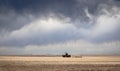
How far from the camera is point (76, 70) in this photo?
4353 cm

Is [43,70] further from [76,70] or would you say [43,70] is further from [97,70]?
[97,70]

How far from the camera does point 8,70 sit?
142ft

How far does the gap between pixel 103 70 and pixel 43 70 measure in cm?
926

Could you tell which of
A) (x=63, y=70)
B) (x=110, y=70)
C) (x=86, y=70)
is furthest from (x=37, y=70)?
(x=110, y=70)

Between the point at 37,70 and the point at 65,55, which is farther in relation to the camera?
the point at 65,55

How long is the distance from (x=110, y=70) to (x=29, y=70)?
12502mm

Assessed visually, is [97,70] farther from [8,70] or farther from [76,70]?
[8,70]

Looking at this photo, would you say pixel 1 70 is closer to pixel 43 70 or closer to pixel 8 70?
pixel 8 70

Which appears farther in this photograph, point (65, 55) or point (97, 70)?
point (65, 55)

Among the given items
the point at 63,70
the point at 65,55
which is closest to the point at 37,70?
the point at 63,70

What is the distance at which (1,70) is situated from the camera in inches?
1674

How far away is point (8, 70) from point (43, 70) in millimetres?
5359

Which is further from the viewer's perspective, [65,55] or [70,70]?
[65,55]

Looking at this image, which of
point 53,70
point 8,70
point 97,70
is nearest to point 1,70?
point 8,70
